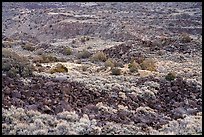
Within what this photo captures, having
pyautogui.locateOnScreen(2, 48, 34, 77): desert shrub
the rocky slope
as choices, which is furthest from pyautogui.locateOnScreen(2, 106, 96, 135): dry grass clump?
pyautogui.locateOnScreen(2, 48, 34, 77): desert shrub

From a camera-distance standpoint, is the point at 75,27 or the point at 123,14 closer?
the point at 75,27

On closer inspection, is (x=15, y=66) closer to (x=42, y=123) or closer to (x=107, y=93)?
(x=107, y=93)

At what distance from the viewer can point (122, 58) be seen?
32.1m

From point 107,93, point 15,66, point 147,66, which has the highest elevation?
point 15,66

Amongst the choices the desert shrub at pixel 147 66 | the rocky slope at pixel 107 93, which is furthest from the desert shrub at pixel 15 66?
the desert shrub at pixel 147 66

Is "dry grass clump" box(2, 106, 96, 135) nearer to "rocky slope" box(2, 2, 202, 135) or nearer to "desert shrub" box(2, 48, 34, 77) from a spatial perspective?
"rocky slope" box(2, 2, 202, 135)

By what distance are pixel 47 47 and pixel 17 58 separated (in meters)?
17.0

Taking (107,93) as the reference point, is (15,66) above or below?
above

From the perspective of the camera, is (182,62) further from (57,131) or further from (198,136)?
(57,131)

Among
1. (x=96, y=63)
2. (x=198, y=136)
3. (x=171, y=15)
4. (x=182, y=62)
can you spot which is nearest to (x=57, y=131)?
(x=198, y=136)

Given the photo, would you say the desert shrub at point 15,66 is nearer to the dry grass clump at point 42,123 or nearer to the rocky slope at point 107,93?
the rocky slope at point 107,93

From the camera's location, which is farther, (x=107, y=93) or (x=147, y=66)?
(x=147, y=66)

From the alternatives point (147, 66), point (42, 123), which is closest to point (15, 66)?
point (42, 123)

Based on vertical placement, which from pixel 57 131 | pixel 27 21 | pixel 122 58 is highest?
pixel 57 131
